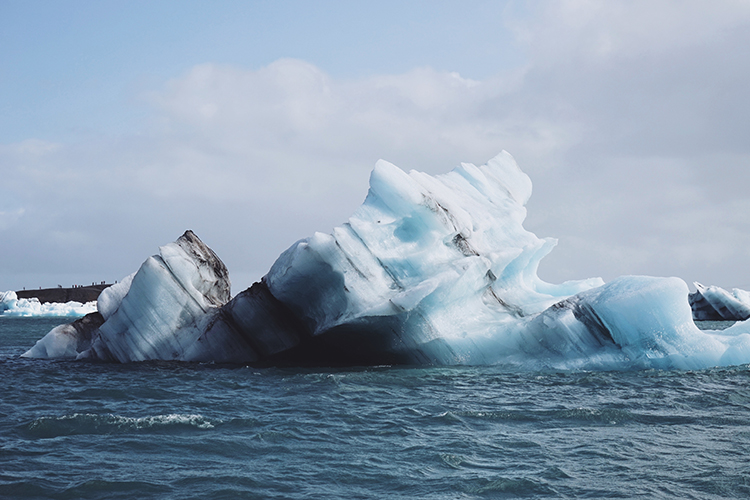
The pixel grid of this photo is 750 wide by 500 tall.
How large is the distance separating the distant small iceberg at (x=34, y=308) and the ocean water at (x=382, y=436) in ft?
212

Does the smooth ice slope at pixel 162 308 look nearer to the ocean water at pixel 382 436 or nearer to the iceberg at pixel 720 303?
the ocean water at pixel 382 436

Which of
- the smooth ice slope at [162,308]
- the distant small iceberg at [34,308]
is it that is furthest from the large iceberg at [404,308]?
the distant small iceberg at [34,308]

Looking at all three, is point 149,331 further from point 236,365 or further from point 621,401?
point 621,401

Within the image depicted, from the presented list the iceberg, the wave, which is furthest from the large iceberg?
the iceberg

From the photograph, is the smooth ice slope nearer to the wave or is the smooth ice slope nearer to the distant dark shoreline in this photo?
the wave

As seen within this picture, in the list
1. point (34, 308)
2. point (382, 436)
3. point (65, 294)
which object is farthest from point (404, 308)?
point (65, 294)

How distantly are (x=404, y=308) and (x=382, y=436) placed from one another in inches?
231

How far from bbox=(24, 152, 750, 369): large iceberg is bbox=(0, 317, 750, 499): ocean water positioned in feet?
4.08

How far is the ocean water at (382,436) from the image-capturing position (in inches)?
315

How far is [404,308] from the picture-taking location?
15984 mm

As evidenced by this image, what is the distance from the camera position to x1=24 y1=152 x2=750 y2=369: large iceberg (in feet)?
55.0

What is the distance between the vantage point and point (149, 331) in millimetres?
19703

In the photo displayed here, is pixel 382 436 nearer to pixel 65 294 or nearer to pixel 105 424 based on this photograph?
pixel 105 424

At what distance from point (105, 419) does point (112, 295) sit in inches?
432
